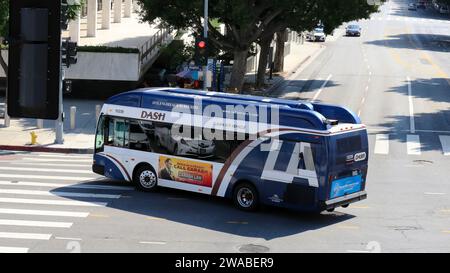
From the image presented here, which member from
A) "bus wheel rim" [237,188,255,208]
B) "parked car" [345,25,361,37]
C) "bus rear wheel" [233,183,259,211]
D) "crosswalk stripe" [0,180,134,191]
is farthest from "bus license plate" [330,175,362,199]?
"parked car" [345,25,361,37]

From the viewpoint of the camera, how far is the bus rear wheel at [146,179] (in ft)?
65.4

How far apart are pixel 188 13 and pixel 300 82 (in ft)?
47.2

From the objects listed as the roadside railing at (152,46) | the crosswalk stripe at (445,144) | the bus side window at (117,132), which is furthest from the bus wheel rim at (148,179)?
the roadside railing at (152,46)

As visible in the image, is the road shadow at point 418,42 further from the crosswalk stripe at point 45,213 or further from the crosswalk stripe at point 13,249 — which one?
the crosswalk stripe at point 13,249

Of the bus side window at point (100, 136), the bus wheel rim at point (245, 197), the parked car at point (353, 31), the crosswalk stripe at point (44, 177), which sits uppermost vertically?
the parked car at point (353, 31)

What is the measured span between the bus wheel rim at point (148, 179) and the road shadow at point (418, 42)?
201 ft

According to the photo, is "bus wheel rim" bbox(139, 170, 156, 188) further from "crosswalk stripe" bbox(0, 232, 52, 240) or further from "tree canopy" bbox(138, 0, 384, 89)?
"tree canopy" bbox(138, 0, 384, 89)

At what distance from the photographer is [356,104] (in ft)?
138

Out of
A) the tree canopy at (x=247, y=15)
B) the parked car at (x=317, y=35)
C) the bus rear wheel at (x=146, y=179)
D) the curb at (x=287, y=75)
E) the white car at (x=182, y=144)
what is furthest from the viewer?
the parked car at (x=317, y=35)

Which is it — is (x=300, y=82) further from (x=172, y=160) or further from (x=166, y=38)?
(x=172, y=160)

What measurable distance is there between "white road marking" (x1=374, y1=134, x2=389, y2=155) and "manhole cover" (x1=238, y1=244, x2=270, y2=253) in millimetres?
15671

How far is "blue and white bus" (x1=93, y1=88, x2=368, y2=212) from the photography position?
1708 centimetres

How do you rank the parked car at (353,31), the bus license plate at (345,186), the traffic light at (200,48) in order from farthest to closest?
1. the parked car at (353,31)
2. the traffic light at (200,48)
3. the bus license plate at (345,186)
